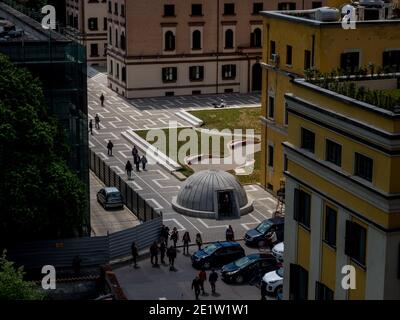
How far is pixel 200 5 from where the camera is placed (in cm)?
9119

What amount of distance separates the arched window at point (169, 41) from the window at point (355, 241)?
2512 inches

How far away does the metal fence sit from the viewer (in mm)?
53938

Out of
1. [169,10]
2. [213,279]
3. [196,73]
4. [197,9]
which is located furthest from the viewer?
[196,73]

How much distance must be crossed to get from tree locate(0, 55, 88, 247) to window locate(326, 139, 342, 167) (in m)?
17.3

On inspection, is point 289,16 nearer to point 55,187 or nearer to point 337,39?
point 337,39

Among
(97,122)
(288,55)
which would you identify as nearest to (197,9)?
(97,122)

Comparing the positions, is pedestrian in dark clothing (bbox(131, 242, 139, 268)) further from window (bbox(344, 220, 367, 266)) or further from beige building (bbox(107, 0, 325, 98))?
beige building (bbox(107, 0, 325, 98))

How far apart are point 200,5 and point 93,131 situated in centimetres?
2094

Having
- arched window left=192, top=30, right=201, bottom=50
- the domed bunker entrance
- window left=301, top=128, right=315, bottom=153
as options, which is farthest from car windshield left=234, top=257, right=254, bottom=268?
arched window left=192, top=30, right=201, bottom=50

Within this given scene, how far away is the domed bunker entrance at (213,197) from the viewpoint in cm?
5609

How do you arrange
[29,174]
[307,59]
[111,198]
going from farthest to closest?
1. [111,198]
2. [307,59]
3. [29,174]

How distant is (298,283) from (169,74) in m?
60.6

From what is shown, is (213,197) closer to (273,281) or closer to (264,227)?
(264,227)

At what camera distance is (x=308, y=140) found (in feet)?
106
